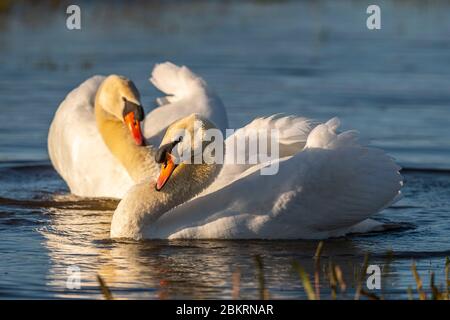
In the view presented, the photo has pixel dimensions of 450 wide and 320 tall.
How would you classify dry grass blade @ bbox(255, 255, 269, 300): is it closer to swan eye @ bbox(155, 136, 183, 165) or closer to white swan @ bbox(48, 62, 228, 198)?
swan eye @ bbox(155, 136, 183, 165)

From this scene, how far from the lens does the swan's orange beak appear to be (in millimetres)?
10930

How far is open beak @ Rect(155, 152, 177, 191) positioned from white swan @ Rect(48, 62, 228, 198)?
1.57 metres

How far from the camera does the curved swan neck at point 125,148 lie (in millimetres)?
10859

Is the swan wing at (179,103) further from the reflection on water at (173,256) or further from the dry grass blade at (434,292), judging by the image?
the dry grass blade at (434,292)

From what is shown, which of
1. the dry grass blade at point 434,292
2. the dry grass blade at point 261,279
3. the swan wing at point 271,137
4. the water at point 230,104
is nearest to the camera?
the dry grass blade at point 261,279

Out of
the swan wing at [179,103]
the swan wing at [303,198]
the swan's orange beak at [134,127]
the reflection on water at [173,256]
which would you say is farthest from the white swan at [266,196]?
the swan wing at [179,103]

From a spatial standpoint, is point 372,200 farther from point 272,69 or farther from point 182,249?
point 272,69

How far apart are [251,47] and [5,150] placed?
754 centimetres

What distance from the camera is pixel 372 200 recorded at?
31.6 feet

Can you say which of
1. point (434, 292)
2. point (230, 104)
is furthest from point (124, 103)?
point (434, 292)

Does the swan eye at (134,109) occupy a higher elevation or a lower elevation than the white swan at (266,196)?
higher

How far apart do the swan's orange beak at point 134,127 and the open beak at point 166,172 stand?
1681 mm

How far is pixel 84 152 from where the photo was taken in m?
11.9

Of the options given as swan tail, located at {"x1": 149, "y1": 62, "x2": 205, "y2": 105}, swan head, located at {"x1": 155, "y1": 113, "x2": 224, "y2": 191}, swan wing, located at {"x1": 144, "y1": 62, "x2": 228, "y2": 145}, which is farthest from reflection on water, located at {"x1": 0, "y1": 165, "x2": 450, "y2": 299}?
swan tail, located at {"x1": 149, "y1": 62, "x2": 205, "y2": 105}
